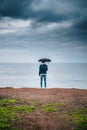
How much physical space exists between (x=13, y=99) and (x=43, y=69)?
8.51 m

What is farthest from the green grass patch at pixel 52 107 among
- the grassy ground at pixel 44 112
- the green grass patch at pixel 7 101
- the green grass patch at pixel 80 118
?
the green grass patch at pixel 7 101

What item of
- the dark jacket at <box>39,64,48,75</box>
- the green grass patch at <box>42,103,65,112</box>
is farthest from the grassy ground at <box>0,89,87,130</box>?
the dark jacket at <box>39,64,48,75</box>

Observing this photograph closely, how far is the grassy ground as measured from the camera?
12132mm

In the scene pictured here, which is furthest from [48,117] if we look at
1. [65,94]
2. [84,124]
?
[65,94]

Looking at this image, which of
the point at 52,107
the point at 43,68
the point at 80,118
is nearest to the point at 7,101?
the point at 52,107

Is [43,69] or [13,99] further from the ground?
[43,69]

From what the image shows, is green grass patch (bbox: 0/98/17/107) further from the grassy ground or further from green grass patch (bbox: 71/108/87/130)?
green grass patch (bbox: 71/108/87/130)

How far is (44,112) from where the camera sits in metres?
13.9

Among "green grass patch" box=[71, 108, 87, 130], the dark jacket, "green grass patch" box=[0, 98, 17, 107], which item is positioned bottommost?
"green grass patch" box=[71, 108, 87, 130]

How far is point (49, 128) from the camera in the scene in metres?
11.9

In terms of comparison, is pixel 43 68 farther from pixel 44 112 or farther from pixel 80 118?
pixel 80 118

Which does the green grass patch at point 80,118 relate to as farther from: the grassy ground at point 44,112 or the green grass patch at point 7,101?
the green grass patch at point 7,101

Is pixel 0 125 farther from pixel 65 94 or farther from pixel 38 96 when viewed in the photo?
pixel 65 94

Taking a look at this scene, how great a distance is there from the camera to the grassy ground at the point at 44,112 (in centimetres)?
1213
